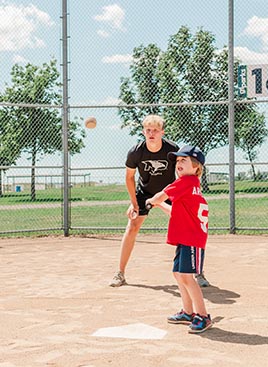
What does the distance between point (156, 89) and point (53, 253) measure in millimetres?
25341

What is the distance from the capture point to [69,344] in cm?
424

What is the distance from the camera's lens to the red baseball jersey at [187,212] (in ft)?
15.1

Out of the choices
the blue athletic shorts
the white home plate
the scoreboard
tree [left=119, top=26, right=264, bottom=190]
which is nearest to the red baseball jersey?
the blue athletic shorts

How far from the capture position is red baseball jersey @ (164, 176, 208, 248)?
4.61 m

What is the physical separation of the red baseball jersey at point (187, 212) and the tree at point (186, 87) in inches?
683

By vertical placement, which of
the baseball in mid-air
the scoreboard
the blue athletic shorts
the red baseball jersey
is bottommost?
the blue athletic shorts

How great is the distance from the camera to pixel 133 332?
14.9ft

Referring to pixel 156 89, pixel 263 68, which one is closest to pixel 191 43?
pixel 156 89

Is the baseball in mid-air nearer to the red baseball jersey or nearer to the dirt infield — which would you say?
the dirt infield

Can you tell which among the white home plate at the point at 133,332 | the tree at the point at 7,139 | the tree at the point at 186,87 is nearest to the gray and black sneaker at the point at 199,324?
the white home plate at the point at 133,332

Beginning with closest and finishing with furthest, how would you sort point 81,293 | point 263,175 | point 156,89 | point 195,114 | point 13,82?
point 81,293, point 263,175, point 195,114, point 156,89, point 13,82

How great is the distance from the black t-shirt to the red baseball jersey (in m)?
1.65

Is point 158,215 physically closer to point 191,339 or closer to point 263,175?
point 263,175

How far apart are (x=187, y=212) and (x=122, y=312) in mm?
1191
